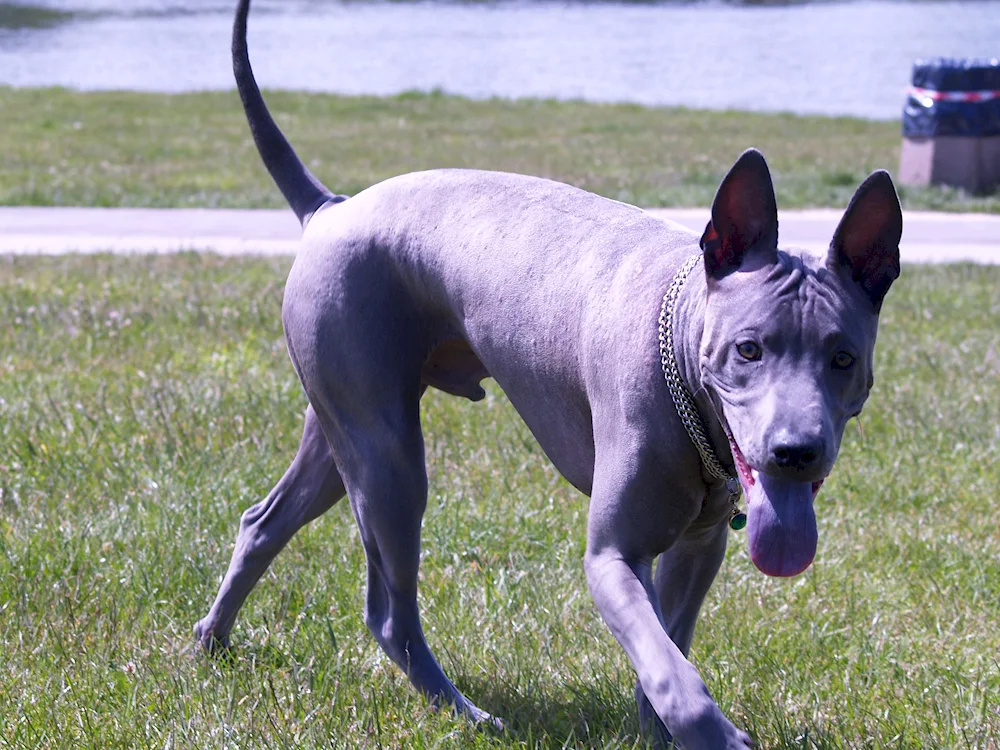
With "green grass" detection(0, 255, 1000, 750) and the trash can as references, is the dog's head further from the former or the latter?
the trash can

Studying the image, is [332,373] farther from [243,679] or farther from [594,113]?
[594,113]

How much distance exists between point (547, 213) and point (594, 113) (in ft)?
55.8

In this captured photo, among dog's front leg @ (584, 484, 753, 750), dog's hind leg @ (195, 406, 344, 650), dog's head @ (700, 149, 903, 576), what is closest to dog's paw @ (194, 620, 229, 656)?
dog's hind leg @ (195, 406, 344, 650)

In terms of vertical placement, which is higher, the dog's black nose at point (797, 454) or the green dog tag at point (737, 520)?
the dog's black nose at point (797, 454)

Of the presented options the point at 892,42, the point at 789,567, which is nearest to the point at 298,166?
the point at 789,567

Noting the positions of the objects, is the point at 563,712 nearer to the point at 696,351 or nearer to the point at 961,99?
the point at 696,351

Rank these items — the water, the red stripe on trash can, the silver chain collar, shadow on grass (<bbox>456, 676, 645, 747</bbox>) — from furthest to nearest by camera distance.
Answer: the water
the red stripe on trash can
shadow on grass (<bbox>456, 676, 645, 747</bbox>)
the silver chain collar

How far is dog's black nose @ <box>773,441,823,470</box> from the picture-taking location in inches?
97.7

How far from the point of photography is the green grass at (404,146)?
12367 mm

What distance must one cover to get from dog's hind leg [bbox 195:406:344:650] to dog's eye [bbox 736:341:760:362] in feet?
5.14

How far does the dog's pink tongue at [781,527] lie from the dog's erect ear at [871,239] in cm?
44

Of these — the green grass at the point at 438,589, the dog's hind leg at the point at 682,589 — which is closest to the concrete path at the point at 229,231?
the green grass at the point at 438,589

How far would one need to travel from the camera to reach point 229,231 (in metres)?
10.7

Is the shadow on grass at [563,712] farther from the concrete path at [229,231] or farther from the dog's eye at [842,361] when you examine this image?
the concrete path at [229,231]
